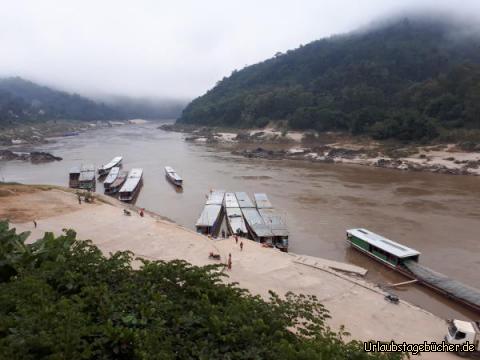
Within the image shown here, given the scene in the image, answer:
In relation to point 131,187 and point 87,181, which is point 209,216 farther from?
point 87,181

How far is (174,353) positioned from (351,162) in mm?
61796

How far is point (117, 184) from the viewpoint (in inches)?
1705

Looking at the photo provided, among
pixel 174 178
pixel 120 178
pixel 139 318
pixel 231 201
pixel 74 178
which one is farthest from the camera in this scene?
pixel 174 178

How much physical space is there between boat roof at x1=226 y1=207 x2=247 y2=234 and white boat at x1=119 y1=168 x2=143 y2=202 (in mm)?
12382

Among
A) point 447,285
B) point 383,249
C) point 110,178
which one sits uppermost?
point 110,178

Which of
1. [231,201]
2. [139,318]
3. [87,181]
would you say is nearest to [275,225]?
[231,201]

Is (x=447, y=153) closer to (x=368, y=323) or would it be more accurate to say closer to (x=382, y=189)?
(x=382, y=189)

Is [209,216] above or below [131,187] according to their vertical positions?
below

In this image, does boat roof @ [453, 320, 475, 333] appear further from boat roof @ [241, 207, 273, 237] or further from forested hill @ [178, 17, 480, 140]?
forested hill @ [178, 17, 480, 140]

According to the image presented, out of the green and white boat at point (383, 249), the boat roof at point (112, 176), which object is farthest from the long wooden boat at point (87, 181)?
the green and white boat at point (383, 249)

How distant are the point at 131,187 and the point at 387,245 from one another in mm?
27620

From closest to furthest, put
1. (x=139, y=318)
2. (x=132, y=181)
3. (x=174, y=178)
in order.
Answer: (x=139, y=318), (x=132, y=181), (x=174, y=178)

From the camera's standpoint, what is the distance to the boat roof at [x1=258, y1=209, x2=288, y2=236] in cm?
2567

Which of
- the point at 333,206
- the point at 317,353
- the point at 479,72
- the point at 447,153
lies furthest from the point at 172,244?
the point at 479,72
